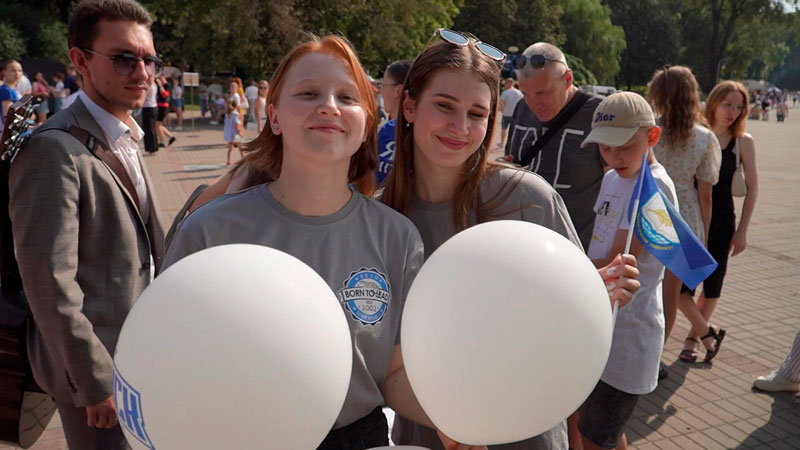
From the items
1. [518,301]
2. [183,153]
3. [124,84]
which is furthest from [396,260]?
[183,153]

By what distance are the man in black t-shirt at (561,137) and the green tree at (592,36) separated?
Result: 45.0 m

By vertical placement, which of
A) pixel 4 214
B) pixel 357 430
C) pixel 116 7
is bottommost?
pixel 357 430

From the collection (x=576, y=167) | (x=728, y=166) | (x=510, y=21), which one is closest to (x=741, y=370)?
(x=728, y=166)

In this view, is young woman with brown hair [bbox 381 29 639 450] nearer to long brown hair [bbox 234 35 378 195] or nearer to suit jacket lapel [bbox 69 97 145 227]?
long brown hair [bbox 234 35 378 195]

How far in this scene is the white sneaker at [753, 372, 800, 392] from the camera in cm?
424

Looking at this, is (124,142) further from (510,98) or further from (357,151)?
(510,98)

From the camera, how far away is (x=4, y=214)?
2094 mm

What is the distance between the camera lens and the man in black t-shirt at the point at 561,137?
355 centimetres

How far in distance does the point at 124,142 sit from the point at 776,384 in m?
4.37

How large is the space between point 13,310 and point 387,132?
106 inches

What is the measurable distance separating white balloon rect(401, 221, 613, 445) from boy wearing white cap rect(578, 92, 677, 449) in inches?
47.2

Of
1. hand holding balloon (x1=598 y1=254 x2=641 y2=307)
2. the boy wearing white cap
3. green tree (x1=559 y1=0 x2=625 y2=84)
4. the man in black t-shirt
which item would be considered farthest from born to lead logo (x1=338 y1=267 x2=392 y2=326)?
green tree (x1=559 y1=0 x2=625 y2=84)

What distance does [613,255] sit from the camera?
2.50m

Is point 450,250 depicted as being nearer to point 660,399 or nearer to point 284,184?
point 284,184
